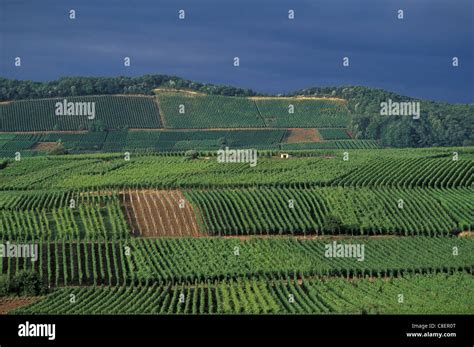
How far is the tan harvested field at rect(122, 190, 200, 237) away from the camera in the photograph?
49.4m

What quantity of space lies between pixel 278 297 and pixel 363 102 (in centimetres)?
5972

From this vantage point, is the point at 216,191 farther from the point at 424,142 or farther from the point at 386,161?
the point at 424,142

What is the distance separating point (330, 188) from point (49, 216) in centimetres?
1528

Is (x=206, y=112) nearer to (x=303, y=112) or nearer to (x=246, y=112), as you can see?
(x=246, y=112)

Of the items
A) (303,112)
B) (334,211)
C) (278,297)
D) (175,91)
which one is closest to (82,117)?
(175,91)

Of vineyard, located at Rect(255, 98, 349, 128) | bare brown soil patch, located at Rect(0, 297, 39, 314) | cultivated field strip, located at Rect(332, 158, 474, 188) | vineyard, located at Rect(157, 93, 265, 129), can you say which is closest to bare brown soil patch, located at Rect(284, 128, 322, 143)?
vineyard, located at Rect(255, 98, 349, 128)

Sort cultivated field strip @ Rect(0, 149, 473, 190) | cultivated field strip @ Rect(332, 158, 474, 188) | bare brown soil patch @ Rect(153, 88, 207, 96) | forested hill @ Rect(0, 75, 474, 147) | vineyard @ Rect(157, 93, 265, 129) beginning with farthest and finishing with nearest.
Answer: bare brown soil patch @ Rect(153, 88, 207, 96), vineyard @ Rect(157, 93, 265, 129), forested hill @ Rect(0, 75, 474, 147), cultivated field strip @ Rect(0, 149, 473, 190), cultivated field strip @ Rect(332, 158, 474, 188)

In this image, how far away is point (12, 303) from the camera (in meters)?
37.3

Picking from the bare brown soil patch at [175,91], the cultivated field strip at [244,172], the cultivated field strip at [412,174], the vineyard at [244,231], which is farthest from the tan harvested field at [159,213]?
the bare brown soil patch at [175,91]

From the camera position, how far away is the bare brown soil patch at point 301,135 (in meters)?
84.6

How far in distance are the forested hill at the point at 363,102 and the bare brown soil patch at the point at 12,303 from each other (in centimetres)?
5145

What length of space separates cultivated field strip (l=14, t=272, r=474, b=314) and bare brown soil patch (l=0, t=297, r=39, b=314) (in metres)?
0.55

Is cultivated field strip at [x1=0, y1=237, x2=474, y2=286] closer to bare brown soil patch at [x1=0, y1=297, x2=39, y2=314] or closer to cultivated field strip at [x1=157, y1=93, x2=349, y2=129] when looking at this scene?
bare brown soil patch at [x1=0, y1=297, x2=39, y2=314]

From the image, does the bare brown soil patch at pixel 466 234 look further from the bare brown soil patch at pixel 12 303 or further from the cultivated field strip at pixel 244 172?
the bare brown soil patch at pixel 12 303
